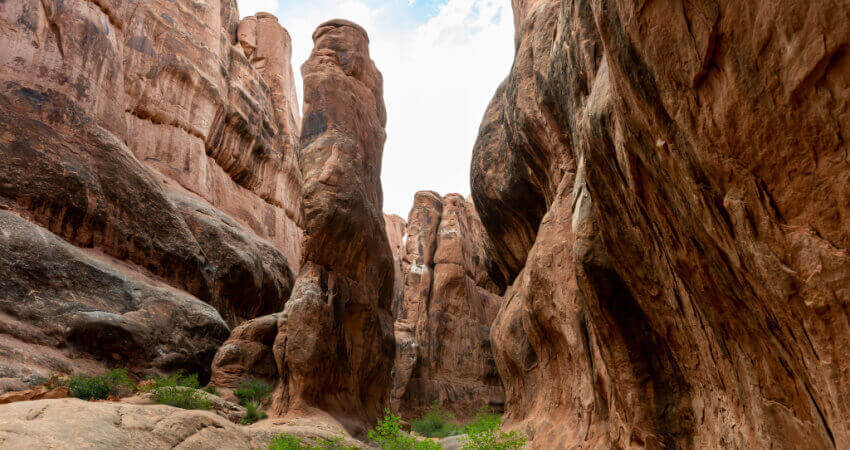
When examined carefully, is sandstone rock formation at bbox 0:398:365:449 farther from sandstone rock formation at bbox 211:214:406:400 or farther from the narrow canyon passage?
sandstone rock formation at bbox 211:214:406:400

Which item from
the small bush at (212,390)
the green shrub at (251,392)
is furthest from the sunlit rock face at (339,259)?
the small bush at (212,390)

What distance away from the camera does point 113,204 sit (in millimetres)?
14742

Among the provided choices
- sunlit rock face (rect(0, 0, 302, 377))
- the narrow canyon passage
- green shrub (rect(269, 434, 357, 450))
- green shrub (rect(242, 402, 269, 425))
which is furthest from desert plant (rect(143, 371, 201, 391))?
green shrub (rect(269, 434, 357, 450))

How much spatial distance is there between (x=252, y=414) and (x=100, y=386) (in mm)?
3386

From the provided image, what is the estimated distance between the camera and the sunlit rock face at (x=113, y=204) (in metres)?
10.9

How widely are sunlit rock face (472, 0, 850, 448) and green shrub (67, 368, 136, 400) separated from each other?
28.9ft

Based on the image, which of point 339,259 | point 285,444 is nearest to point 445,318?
point 339,259

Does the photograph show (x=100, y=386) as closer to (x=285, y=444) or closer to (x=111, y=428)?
(x=111, y=428)

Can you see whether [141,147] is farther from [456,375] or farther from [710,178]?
[710,178]

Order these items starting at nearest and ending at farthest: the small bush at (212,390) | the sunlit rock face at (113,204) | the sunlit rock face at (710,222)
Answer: the sunlit rock face at (710,222) → the sunlit rock face at (113,204) → the small bush at (212,390)

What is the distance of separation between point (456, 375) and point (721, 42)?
92.3ft

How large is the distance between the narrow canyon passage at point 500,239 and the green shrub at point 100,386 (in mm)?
88

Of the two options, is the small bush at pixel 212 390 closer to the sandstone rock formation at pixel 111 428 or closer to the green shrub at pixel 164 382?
the green shrub at pixel 164 382

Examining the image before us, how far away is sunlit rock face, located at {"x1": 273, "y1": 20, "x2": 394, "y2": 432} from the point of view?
1316cm
